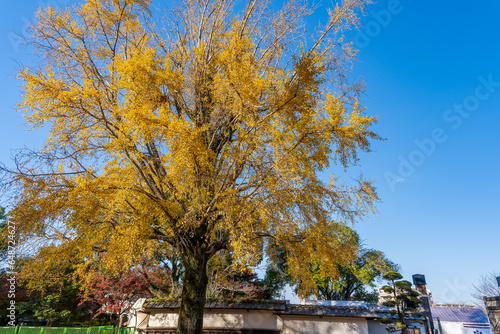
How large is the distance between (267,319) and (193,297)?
5282 mm

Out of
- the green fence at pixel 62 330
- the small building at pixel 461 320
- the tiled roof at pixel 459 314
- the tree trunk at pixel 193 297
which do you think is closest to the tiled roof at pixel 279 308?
the green fence at pixel 62 330

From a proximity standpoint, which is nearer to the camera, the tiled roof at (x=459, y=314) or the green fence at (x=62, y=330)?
the green fence at (x=62, y=330)

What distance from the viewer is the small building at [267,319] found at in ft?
36.4

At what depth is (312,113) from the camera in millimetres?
7312

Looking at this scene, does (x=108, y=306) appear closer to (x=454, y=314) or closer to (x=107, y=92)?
(x=107, y=92)

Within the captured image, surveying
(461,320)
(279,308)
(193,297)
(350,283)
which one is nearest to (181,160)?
(193,297)

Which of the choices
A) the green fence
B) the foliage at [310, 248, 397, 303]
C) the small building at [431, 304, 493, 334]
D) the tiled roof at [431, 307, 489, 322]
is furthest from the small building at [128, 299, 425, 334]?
the tiled roof at [431, 307, 489, 322]

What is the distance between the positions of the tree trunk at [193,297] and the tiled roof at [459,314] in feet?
93.1

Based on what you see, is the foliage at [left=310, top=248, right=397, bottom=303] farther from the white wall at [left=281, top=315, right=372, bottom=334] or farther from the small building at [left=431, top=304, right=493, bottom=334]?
the white wall at [left=281, top=315, right=372, bottom=334]

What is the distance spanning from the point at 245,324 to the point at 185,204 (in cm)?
646

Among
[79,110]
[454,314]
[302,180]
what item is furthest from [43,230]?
[454,314]

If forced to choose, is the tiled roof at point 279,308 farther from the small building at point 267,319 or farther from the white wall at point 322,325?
the white wall at point 322,325

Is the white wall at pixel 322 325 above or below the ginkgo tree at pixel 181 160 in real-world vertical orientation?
below

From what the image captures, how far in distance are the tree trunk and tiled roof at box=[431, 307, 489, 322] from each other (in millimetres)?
28381
